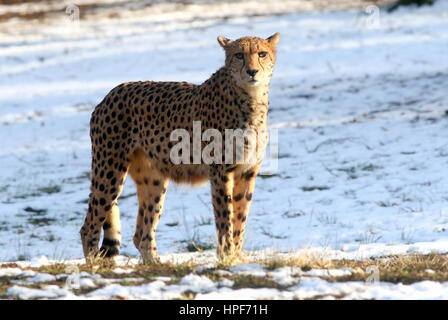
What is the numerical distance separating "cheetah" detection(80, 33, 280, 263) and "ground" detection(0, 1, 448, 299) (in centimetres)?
43

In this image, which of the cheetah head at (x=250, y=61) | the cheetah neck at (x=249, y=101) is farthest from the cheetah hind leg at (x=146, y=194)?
the cheetah head at (x=250, y=61)

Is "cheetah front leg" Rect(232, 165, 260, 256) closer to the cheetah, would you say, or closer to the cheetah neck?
the cheetah

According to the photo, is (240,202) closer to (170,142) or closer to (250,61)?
(170,142)

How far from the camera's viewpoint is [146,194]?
7.88 metres

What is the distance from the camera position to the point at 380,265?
6664mm

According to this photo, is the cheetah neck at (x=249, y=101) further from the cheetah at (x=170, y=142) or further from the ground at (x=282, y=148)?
the ground at (x=282, y=148)

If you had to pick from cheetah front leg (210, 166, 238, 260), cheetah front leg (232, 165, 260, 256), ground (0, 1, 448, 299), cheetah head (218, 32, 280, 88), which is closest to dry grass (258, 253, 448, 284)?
ground (0, 1, 448, 299)

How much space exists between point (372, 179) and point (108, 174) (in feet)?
12.6

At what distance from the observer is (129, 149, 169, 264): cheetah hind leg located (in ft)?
25.4

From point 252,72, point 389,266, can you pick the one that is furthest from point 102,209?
point 389,266

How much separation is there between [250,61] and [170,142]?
1003 millimetres

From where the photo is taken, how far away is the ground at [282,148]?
20.7 feet
